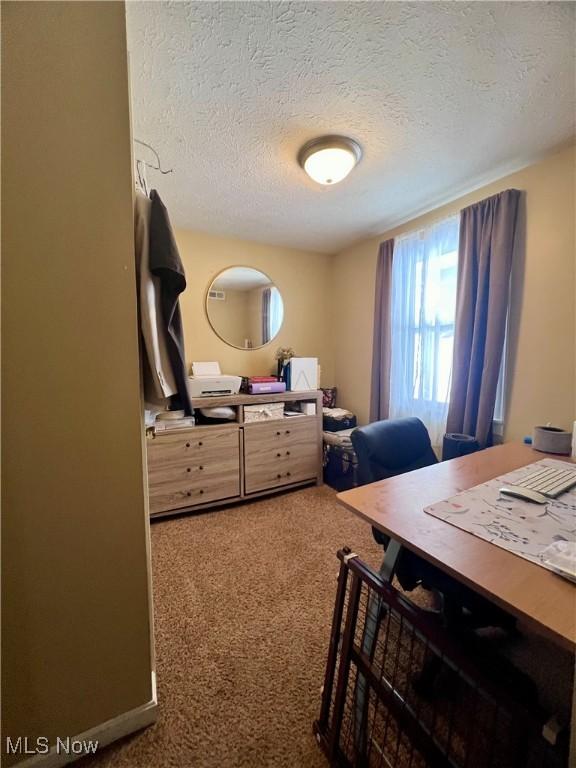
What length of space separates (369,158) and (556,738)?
2211 millimetres

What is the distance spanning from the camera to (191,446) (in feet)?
7.12

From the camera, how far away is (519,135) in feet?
5.02

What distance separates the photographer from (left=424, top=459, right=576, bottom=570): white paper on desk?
73 cm

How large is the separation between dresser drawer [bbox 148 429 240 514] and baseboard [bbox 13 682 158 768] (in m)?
1.22

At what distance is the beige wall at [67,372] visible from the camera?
0.74 metres

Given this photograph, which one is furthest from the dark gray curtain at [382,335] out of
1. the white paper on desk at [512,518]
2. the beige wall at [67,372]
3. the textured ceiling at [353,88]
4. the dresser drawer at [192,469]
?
the beige wall at [67,372]

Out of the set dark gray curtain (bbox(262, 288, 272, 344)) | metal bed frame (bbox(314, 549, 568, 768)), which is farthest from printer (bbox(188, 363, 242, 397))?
metal bed frame (bbox(314, 549, 568, 768))

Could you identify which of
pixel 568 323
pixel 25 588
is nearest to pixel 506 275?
pixel 568 323

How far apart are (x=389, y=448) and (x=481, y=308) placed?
1.22 meters

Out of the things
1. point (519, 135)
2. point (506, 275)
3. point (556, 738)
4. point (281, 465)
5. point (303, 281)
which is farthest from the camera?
point (303, 281)

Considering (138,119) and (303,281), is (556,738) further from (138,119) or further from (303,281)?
(303,281)

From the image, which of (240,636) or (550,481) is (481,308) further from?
(240,636)

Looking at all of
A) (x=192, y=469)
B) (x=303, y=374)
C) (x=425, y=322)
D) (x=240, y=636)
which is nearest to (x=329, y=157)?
(x=425, y=322)

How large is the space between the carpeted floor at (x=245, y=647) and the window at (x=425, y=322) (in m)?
1.05
